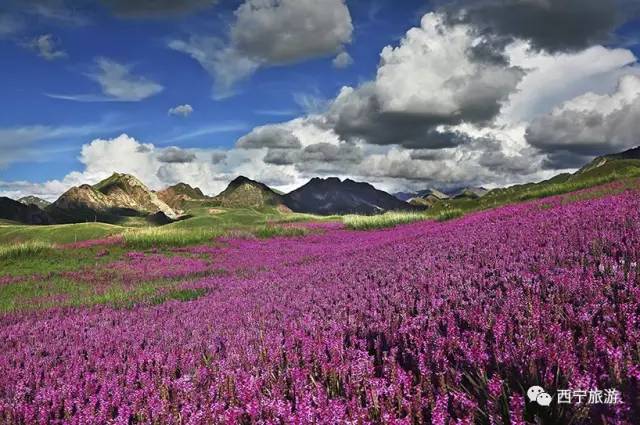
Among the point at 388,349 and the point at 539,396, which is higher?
the point at 539,396

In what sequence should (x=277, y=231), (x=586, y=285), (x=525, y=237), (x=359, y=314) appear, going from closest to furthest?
(x=586, y=285), (x=359, y=314), (x=525, y=237), (x=277, y=231)

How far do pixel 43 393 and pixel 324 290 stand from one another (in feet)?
14.1

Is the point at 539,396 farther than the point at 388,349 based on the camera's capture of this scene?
No

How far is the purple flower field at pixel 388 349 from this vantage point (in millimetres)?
2795

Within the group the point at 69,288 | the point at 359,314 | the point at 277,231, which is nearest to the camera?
the point at 359,314

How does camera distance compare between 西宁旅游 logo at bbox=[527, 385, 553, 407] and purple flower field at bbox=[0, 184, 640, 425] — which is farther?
purple flower field at bbox=[0, 184, 640, 425]

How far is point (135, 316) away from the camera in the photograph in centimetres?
831

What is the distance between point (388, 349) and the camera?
13.8 feet

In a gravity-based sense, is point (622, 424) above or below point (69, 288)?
above

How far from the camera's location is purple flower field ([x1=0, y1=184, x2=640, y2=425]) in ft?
9.17

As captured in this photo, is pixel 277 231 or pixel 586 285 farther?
pixel 277 231

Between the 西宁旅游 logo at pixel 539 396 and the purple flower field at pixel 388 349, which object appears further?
the purple flower field at pixel 388 349

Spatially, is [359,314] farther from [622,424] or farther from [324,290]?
[622,424]

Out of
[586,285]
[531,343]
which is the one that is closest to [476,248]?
[586,285]
